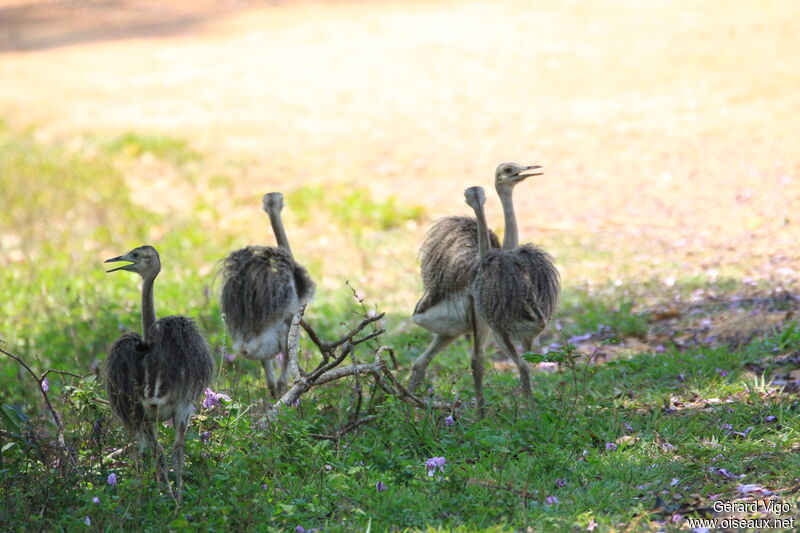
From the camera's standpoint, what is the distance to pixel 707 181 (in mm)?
10844

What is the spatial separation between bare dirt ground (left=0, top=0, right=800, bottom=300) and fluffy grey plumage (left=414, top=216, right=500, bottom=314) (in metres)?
2.68

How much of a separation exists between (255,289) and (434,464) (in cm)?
191

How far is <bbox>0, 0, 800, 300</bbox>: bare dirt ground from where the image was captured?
33.3ft

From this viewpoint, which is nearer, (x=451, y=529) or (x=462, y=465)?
(x=451, y=529)

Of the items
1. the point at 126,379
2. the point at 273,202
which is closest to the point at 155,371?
the point at 126,379

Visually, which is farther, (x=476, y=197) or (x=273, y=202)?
(x=273, y=202)

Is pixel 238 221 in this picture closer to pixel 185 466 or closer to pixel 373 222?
pixel 373 222

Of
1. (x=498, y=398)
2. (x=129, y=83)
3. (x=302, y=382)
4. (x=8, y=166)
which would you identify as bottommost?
(x=498, y=398)

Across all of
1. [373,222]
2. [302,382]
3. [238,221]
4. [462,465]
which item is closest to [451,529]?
[462,465]

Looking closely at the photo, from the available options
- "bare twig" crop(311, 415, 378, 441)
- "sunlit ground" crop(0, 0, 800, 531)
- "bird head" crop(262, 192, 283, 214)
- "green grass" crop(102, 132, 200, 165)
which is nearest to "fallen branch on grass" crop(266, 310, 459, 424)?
"bare twig" crop(311, 415, 378, 441)

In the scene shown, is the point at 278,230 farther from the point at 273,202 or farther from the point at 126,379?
the point at 126,379

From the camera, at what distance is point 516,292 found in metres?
5.71

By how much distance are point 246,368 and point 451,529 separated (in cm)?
312

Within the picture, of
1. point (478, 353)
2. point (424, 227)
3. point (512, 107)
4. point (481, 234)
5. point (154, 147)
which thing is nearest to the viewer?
point (481, 234)
